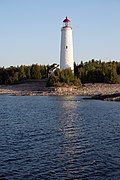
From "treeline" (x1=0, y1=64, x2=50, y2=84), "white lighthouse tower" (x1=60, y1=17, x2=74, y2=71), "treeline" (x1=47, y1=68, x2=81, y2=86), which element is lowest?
"treeline" (x1=47, y1=68, x2=81, y2=86)

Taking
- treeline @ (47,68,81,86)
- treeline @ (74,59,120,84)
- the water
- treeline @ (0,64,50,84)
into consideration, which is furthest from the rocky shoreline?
the water

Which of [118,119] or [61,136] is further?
[118,119]

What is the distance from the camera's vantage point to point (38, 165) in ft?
45.9

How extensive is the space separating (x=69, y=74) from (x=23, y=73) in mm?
23842

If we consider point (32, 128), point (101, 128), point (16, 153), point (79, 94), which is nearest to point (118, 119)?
point (101, 128)

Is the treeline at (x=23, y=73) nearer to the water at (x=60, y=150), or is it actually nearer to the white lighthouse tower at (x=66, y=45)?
the white lighthouse tower at (x=66, y=45)

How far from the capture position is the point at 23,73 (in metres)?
82.4

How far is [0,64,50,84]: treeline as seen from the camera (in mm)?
81188

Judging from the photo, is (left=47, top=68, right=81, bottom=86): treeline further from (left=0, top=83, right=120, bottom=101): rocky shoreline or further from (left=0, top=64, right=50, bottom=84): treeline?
(left=0, top=64, right=50, bottom=84): treeline

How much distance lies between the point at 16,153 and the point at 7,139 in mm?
3335

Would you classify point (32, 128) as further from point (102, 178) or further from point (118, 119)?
point (102, 178)

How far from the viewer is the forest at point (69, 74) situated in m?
61.7

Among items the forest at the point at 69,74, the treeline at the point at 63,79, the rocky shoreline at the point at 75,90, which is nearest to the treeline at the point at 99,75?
the forest at the point at 69,74

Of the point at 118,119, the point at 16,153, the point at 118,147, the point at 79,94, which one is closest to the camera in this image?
the point at 16,153
